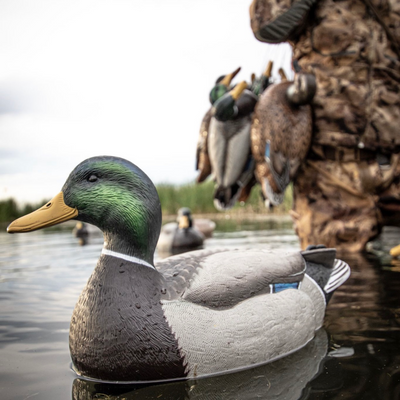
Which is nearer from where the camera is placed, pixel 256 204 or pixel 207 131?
pixel 207 131

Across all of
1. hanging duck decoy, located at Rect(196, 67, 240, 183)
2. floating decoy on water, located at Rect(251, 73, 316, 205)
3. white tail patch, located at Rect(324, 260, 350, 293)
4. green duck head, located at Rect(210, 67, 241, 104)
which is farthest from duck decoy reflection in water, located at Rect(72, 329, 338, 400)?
green duck head, located at Rect(210, 67, 241, 104)

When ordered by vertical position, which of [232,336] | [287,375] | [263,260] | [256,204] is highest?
[263,260]

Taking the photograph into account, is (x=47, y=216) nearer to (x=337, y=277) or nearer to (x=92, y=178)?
(x=92, y=178)

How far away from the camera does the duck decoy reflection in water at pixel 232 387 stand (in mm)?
2020

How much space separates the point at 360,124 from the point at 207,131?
6.19ft

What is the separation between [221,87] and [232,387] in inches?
174

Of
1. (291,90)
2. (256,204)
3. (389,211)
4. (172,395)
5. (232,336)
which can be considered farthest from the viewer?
(256,204)

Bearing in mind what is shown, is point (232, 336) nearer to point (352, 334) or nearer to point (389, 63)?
point (352, 334)

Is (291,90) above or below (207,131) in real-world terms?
above

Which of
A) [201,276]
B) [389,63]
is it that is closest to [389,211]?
[389,63]

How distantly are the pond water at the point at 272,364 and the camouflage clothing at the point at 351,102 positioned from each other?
113cm

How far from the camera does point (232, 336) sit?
221 centimetres

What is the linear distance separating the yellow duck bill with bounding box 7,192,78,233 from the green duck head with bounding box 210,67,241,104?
3.92m

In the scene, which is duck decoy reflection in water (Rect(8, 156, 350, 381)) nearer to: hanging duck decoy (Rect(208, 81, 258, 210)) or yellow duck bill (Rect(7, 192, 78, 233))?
yellow duck bill (Rect(7, 192, 78, 233))
